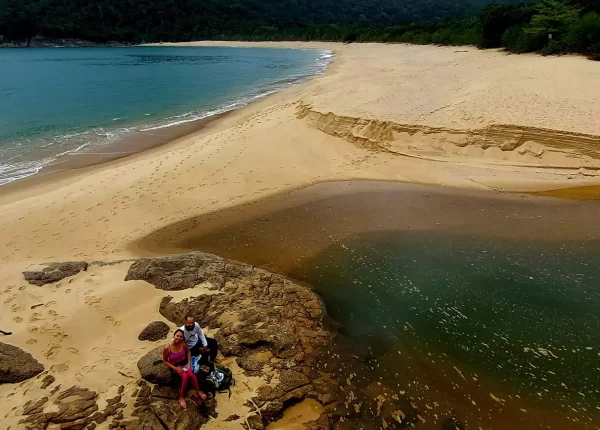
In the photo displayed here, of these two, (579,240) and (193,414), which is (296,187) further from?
(193,414)

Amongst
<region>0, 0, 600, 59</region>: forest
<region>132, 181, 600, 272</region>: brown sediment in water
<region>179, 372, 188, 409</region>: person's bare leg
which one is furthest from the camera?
<region>0, 0, 600, 59</region>: forest

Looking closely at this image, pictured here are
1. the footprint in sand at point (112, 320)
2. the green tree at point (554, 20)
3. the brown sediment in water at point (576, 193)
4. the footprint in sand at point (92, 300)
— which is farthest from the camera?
the green tree at point (554, 20)

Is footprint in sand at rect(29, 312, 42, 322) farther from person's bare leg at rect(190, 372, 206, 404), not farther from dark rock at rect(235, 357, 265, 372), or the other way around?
dark rock at rect(235, 357, 265, 372)

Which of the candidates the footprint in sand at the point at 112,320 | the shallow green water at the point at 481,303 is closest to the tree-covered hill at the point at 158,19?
the shallow green water at the point at 481,303

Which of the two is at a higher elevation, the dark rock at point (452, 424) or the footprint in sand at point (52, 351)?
the footprint in sand at point (52, 351)

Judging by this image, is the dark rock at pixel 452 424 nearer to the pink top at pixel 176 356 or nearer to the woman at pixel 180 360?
the woman at pixel 180 360

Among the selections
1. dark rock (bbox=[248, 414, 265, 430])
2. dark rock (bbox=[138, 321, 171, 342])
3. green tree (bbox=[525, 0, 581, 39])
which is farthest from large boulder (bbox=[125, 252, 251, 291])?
green tree (bbox=[525, 0, 581, 39])

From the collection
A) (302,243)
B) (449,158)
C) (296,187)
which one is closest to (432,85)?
(449,158)
